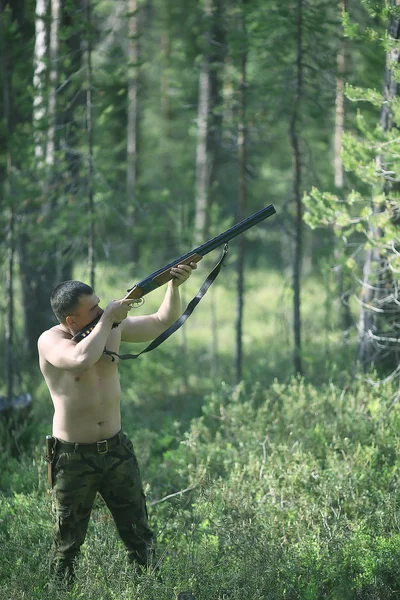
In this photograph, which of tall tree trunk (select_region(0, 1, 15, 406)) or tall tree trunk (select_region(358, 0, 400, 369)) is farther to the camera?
tall tree trunk (select_region(0, 1, 15, 406))

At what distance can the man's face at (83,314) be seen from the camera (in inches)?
189

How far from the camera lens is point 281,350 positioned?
42.6 ft

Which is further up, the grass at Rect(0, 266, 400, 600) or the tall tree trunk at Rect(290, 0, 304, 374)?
the tall tree trunk at Rect(290, 0, 304, 374)

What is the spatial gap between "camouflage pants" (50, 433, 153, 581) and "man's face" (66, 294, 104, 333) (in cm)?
86

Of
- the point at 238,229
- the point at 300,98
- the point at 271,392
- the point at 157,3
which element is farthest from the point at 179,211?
the point at 157,3

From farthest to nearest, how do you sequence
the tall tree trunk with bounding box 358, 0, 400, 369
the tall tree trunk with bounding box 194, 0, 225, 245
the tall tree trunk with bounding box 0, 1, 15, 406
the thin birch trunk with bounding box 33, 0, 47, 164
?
the tall tree trunk with bounding box 194, 0, 225, 245, the thin birch trunk with bounding box 33, 0, 47, 164, the tall tree trunk with bounding box 0, 1, 15, 406, the tall tree trunk with bounding box 358, 0, 400, 369

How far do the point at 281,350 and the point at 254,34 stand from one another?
5.92m

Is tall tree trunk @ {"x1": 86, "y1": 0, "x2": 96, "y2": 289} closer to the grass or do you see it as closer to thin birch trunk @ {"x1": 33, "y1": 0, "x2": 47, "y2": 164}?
thin birch trunk @ {"x1": 33, "y1": 0, "x2": 47, "y2": 164}

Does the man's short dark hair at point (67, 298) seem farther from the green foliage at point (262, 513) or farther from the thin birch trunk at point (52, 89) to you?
the thin birch trunk at point (52, 89)

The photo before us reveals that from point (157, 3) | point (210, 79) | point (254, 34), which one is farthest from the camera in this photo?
point (157, 3)

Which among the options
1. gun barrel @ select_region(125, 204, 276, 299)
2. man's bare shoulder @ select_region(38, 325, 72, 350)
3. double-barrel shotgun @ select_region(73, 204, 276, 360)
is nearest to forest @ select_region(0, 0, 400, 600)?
double-barrel shotgun @ select_region(73, 204, 276, 360)

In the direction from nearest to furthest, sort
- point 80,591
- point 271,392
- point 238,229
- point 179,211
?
1. point 80,591
2. point 238,229
3. point 271,392
4. point 179,211

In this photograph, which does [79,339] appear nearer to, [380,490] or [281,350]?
[380,490]

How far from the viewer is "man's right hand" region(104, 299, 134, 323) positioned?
4673mm
